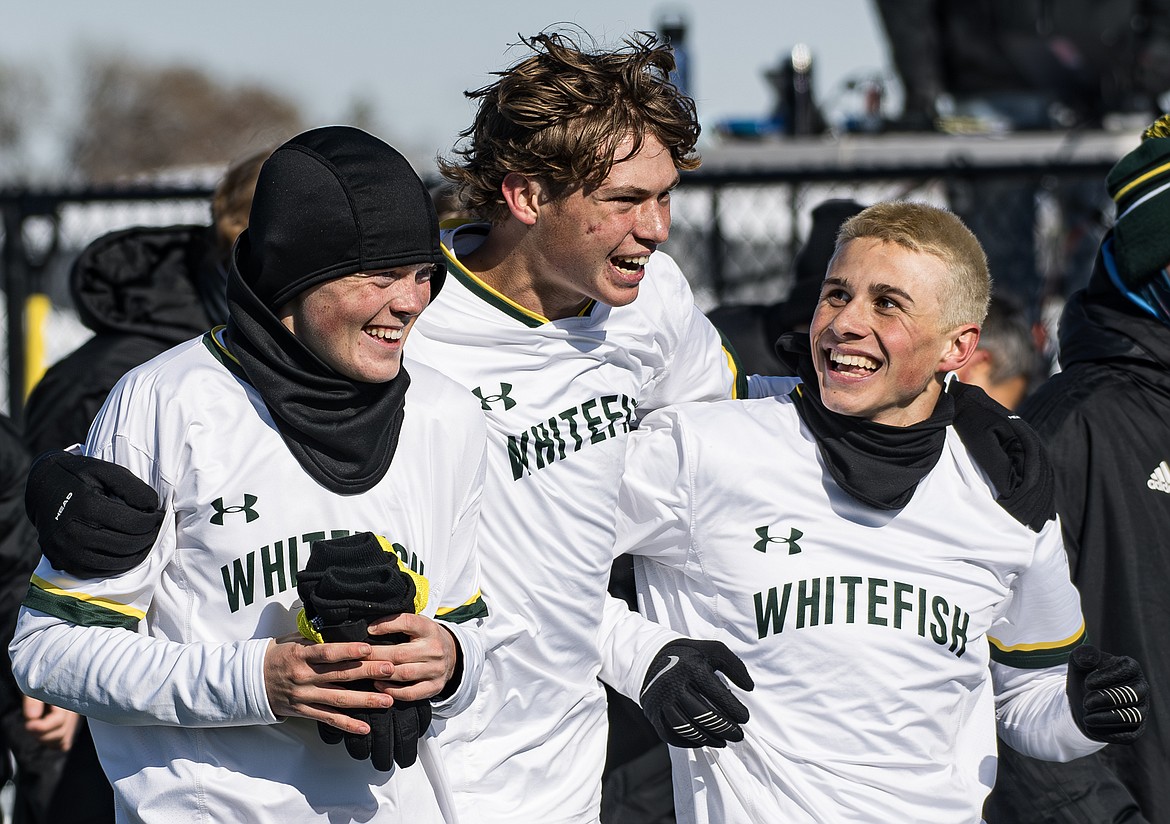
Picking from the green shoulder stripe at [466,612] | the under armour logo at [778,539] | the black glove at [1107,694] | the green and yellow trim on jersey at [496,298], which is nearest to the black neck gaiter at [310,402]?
the green shoulder stripe at [466,612]

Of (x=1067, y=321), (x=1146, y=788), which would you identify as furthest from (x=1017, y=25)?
(x=1146, y=788)

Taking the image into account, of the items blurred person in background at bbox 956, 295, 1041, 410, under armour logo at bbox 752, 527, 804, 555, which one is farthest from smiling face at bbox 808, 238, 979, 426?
blurred person in background at bbox 956, 295, 1041, 410

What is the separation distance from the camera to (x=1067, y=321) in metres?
3.26

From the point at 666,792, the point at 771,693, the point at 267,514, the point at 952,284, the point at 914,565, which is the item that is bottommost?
the point at 666,792

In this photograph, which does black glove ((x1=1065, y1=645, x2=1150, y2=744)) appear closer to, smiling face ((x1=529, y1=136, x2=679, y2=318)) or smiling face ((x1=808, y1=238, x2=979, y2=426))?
smiling face ((x1=808, y1=238, x2=979, y2=426))

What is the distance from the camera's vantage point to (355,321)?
2.08 metres

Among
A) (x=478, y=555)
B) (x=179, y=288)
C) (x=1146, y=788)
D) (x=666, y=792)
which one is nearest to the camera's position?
(x=478, y=555)

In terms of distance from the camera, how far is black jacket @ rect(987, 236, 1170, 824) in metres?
2.95

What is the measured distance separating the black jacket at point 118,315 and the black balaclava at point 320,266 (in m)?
1.42

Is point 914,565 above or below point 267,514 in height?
below

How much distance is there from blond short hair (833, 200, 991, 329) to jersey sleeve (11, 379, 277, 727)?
4.57ft

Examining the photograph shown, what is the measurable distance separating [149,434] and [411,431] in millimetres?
399

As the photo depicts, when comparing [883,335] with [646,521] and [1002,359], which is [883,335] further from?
[1002,359]

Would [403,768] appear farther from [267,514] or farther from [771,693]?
[771,693]
